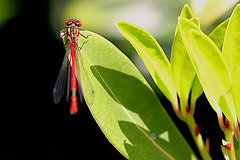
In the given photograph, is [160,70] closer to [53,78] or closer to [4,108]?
[53,78]

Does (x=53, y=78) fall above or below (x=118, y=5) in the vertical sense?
below

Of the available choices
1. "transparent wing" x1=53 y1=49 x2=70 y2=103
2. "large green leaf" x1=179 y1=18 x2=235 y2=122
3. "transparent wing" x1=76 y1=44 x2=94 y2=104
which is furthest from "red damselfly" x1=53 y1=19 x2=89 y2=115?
"large green leaf" x1=179 y1=18 x2=235 y2=122

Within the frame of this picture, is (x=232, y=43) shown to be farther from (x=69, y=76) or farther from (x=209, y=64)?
(x=69, y=76)

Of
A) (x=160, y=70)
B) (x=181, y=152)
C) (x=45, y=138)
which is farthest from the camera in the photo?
(x=45, y=138)

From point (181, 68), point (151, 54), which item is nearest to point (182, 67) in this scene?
point (181, 68)

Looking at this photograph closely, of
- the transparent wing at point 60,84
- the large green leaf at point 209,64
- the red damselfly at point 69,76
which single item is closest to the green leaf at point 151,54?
the large green leaf at point 209,64

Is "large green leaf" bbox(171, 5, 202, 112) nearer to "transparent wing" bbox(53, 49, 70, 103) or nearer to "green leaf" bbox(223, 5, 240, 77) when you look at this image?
"green leaf" bbox(223, 5, 240, 77)

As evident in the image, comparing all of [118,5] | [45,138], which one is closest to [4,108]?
[45,138]
